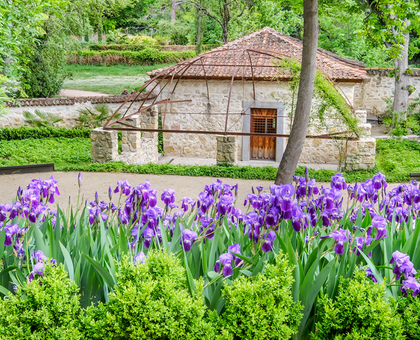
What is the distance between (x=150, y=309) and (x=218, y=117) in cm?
1347

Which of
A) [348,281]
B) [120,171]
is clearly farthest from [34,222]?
[120,171]

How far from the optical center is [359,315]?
8.27 feet

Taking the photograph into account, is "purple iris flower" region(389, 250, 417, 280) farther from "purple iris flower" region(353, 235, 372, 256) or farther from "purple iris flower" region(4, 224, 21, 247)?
"purple iris flower" region(4, 224, 21, 247)

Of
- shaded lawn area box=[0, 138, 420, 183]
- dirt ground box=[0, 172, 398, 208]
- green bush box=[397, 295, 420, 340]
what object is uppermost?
green bush box=[397, 295, 420, 340]

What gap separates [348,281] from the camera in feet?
8.85

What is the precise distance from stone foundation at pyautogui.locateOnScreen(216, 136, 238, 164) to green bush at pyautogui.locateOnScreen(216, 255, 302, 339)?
381 inches

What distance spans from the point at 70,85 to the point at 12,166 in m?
19.1

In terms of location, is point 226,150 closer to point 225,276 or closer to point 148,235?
point 148,235

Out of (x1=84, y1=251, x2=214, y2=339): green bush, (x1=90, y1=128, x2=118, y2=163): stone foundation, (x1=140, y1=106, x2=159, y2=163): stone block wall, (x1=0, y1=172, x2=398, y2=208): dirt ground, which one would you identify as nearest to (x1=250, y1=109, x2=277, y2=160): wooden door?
(x1=140, y1=106, x2=159, y2=163): stone block wall

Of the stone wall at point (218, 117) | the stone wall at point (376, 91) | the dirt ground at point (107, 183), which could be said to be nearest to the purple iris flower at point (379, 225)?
the dirt ground at point (107, 183)

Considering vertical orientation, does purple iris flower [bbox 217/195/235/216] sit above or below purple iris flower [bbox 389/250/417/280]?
above

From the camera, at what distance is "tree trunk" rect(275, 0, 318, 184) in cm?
770

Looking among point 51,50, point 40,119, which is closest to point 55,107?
point 40,119

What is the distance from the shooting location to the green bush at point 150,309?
8.20ft
